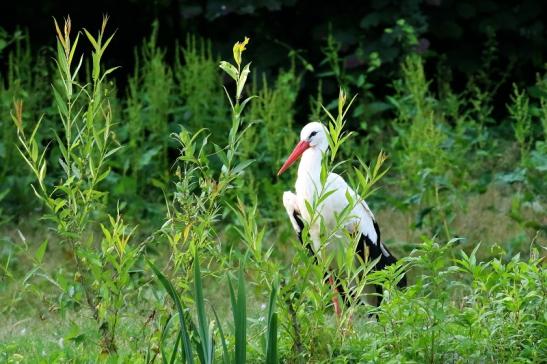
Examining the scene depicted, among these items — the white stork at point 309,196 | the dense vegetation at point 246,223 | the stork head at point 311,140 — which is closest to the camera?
the dense vegetation at point 246,223

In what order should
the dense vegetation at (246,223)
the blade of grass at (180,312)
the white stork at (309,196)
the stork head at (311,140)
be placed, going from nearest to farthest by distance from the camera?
the blade of grass at (180,312) → the dense vegetation at (246,223) → the white stork at (309,196) → the stork head at (311,140)

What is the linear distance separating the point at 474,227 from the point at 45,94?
130 inches

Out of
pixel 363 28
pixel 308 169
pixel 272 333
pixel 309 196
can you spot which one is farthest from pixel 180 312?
pixel 363 28

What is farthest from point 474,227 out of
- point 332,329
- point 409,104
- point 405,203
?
point 332,329

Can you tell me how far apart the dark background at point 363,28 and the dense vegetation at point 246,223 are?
0.46 feet

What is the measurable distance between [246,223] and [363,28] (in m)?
4.60

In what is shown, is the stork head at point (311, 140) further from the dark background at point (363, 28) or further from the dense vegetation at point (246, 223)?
the dark background at point (363, 28)

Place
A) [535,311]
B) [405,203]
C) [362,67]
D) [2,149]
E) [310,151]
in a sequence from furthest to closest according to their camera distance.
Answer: [362,67], [2,149], [405,203], [310,151], [535,311]

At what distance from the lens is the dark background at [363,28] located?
797 cm

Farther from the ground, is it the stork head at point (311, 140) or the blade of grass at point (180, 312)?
the blade of grass at point (180, 312)

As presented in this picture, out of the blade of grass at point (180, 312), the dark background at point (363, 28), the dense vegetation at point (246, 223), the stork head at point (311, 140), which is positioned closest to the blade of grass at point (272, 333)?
the dense vegetation at point (246, 223)

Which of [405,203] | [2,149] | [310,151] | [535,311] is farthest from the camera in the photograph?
[2,149]

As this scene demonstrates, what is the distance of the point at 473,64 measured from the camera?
8.30m

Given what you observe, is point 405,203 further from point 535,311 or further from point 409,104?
point 535,311
